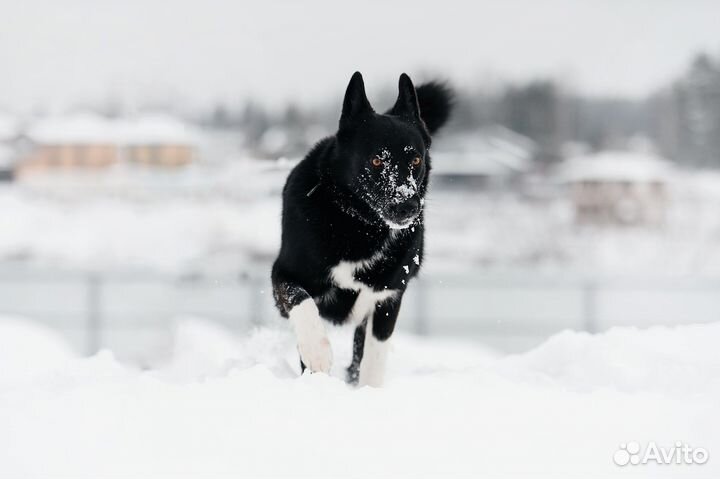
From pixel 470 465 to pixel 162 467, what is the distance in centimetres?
106

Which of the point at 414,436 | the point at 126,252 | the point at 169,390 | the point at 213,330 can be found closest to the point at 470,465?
the point at 414,436

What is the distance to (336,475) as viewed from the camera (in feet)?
9.97

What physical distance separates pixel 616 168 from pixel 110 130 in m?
29.6

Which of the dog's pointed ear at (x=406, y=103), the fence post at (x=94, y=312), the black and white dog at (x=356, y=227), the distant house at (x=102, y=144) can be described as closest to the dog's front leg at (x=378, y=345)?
the black and white dog at (x=356, y=227)

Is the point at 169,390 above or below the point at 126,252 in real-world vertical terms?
above

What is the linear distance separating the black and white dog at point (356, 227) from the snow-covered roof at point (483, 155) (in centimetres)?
4033

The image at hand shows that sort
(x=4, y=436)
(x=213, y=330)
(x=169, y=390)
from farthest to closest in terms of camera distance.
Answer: (x=213, y=330) → (x=169, y=390) → (x=4, y=436)

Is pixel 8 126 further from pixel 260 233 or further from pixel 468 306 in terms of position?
pixel 468 306

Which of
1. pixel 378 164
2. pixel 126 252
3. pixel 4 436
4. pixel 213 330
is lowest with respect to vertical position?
pixel 126 252

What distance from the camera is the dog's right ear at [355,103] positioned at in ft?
15.6

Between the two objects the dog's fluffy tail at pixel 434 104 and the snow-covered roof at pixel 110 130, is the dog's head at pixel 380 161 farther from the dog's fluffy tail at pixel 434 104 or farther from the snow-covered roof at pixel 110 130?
the snow-covered roof at pixel 110 130

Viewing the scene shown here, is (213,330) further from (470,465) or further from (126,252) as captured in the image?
(126,252)

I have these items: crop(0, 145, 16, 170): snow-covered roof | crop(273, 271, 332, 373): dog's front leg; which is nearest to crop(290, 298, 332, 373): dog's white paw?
crop(273, 271, 332, 373): dog's front leg
